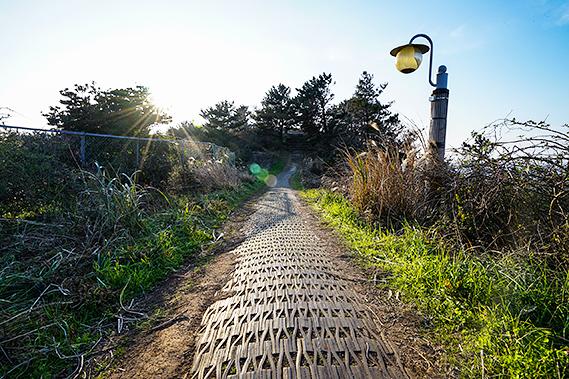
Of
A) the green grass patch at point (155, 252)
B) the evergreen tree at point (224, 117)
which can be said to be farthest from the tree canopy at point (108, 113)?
the green grass patch at point (155, 252)

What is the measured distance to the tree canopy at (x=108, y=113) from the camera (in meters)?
20.0

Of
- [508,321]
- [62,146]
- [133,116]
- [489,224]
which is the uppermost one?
[133,116]

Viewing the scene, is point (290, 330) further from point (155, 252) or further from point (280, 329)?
point (155, 252)

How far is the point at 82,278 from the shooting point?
2.12 m

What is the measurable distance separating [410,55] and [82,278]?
4.30 metres

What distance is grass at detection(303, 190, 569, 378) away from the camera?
1.15 metres

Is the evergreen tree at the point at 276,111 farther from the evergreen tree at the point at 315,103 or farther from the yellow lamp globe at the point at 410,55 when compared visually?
the yellow lamp globe at the point at 410,55

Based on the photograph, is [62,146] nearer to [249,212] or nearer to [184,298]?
[249,212]

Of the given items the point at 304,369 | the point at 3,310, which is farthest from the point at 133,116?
the point at 304,369

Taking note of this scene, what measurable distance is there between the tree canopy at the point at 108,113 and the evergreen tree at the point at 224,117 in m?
8.52

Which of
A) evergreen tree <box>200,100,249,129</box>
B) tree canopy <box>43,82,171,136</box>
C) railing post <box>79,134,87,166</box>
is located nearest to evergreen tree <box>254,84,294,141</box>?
evergreen tree <box>200,100,249,129</box>

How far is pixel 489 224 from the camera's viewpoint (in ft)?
7.88

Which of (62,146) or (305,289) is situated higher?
(62,146)

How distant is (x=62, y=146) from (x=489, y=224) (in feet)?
20.4
